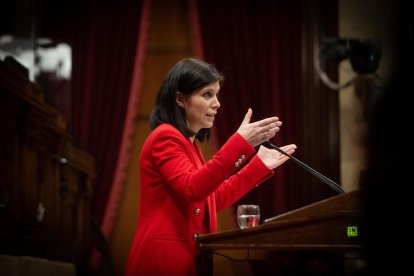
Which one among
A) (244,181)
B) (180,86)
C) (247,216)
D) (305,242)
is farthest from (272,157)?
(305,242)

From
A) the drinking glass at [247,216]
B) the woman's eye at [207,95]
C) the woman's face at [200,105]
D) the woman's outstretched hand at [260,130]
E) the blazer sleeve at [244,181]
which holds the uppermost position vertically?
the woman's eye at [207,95]

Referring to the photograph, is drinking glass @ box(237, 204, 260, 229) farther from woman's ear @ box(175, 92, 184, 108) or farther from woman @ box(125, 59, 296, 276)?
woman's ear @ box(175, 92, 184, 108)

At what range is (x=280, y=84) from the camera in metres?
5.54

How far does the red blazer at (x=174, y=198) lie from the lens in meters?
1.89

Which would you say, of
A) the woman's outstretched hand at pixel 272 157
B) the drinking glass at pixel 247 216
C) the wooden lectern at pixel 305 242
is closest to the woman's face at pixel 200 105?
the woman's outstretched hand at pixel 272 157

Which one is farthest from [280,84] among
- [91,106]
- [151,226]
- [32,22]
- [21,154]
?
[151,226]

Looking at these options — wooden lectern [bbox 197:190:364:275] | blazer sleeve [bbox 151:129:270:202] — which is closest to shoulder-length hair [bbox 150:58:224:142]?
blazer sleeve [bbox 151:129:270:202]

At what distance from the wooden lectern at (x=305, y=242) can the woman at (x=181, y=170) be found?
0.13m

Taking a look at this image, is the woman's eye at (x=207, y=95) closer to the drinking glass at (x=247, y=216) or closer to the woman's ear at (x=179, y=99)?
the woman's ear at (x=179, y=99)

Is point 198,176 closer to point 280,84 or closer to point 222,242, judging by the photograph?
point 222,242

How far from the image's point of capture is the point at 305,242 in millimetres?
1749

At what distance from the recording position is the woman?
75.1 inches


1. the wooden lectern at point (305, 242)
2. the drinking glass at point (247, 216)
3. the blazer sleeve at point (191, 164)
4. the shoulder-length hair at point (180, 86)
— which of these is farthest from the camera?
the shoulder-length hair at point (180, 86)

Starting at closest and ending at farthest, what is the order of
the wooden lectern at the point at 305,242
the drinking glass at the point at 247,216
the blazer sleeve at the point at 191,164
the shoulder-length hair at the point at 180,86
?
the wooden lectern at the point at 305,242 < the blazer sleeve at the point at 191,164 < the drinking glass at the point at 247,216 < the shoulder-length hair at the point at 180,86
